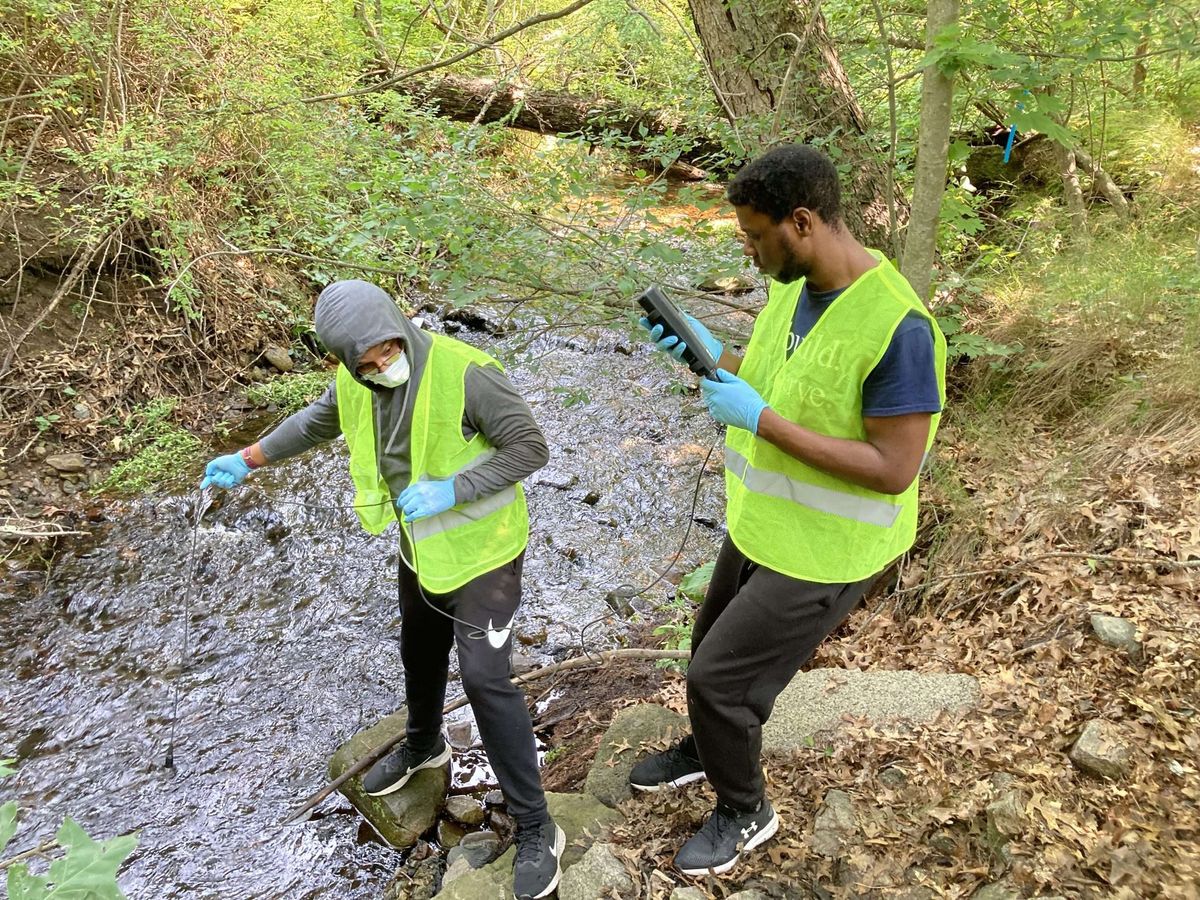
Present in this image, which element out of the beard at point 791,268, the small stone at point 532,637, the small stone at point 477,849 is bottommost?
the small stone at point 532,637

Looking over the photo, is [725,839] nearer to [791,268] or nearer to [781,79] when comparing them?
[791,268]

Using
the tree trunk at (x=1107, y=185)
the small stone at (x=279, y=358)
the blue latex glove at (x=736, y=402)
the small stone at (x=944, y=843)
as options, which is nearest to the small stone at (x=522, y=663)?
the small stone at (x=944, y=843)

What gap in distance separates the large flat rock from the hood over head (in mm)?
1851

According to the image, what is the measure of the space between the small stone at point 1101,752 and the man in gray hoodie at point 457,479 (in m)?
1.68

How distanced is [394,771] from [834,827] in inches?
75.1

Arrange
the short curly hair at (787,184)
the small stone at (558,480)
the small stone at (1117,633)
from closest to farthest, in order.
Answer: the short curly hair at (787,184) < the small stone at (1117,633) < the small stone at (558,480)

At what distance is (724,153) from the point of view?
4.20 metres

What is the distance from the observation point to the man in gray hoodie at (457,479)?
2.24 m

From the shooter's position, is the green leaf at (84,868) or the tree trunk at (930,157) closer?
the green leaf at (84,868)

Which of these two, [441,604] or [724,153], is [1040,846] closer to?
[441,604]

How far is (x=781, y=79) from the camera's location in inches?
153

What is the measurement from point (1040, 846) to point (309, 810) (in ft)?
9.79

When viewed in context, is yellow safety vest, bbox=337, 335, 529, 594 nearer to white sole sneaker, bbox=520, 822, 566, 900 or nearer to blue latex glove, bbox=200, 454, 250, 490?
blue latex glove, bbox=200, 454, 250, 490

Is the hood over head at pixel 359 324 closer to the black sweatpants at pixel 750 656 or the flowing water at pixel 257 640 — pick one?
the black sweatpants at pixel 750 656
